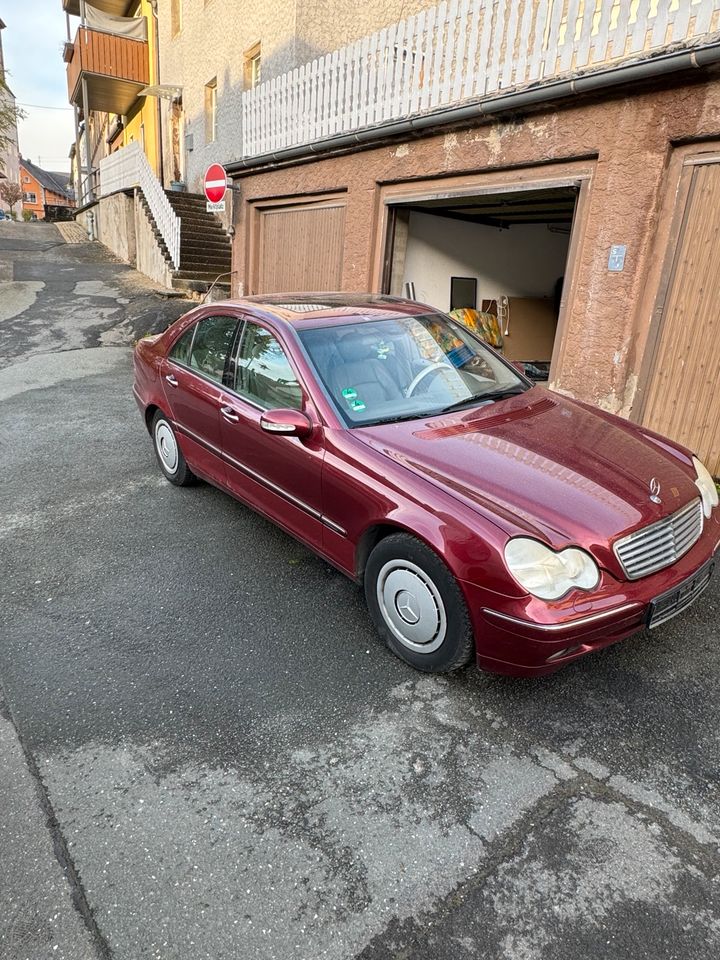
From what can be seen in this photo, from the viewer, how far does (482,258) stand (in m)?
10.0

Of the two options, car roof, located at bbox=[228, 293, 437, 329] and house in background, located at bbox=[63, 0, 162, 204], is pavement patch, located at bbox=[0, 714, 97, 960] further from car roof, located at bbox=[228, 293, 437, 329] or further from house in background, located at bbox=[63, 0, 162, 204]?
house in background, located at bbox=[63, 0, 162, 204]

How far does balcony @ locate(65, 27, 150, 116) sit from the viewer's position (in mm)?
19297

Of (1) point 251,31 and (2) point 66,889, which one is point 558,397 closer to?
(2) point 66,889

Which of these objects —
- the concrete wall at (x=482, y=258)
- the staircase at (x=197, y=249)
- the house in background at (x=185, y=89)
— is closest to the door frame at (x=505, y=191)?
the concrete wall at (x=482, y=258)

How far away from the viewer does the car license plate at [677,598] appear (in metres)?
2.60

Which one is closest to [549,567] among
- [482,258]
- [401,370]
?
[401,370]

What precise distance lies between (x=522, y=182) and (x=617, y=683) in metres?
4.96

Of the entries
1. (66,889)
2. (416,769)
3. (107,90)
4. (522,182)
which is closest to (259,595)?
(416,769)

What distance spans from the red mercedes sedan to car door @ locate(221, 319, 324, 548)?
13 millimetres

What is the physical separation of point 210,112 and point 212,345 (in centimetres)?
1559

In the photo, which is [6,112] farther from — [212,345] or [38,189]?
[38,189]

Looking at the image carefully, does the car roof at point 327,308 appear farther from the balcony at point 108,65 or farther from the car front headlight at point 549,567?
the balcony at point 108,65

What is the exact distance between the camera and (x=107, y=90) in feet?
70.5

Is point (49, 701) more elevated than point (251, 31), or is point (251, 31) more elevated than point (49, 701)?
point (251, 31)
